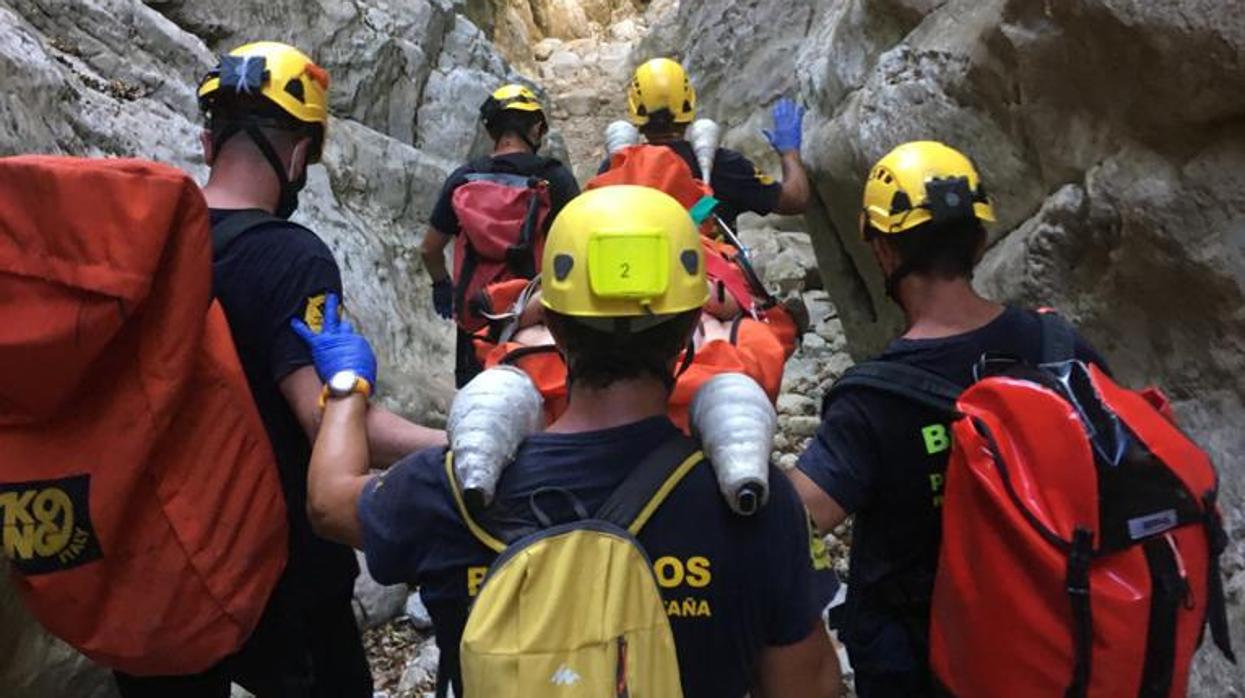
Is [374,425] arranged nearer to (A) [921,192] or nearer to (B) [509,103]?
(A) [921,192]

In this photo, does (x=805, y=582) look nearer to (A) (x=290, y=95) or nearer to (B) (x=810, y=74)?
(A) (x=290, y=95)

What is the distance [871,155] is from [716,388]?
12.7ft

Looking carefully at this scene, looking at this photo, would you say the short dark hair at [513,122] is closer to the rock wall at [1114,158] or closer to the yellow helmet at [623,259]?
the rock wall at [1114,158]

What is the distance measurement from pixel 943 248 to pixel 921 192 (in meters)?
0.16

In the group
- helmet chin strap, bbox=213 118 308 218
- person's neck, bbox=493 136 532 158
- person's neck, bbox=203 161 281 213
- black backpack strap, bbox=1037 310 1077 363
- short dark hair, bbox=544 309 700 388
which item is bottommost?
short dark hair, bbox=544 309 700 388

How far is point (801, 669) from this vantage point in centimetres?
166

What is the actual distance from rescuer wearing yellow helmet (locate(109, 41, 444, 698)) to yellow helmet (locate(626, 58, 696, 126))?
217 centimetres

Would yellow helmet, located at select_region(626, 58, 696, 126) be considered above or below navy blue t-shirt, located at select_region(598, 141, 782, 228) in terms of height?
above

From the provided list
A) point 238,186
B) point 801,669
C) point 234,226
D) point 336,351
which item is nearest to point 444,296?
point 238,186

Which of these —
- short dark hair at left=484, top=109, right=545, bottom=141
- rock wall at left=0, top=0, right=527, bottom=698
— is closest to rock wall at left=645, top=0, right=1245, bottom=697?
short dark hair at left=484, top=109, right=545, bottom=141

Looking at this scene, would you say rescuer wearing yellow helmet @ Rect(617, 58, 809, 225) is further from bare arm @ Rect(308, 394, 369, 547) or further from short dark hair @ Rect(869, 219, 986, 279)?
bare arm @ Rect(308, 394, 369, 547)

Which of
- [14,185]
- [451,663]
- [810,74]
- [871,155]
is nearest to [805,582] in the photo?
[451,663]

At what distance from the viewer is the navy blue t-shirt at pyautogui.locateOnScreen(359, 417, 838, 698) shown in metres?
1.52

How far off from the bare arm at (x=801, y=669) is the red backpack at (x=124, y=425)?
1.23m
